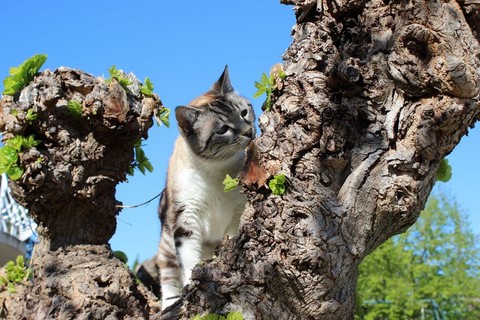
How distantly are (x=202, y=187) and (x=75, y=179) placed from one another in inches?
42.2

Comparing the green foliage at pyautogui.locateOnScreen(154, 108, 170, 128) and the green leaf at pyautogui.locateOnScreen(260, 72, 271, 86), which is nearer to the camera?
the green leaf at pyautogui.locateOnScreen(260, 72, 271, 86)

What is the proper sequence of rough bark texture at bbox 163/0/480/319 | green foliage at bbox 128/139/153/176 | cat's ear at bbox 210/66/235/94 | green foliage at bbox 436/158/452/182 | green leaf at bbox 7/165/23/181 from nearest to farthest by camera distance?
rough bark texture at bbox 163/0/480/319 → green foliage at bbox 436/158/452/182 → green leaf at bbox 7/165/23/181 → green foliage at bbox 128/139/153/176 → cat's ear at bbox 210/66/235/94

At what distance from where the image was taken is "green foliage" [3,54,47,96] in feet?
11.8

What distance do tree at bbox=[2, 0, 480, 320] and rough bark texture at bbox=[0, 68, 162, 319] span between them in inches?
34.1

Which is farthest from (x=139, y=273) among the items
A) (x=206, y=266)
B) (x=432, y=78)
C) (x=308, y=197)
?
(x=432, y=78)

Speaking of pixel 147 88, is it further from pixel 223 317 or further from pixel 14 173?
pixel 223 317

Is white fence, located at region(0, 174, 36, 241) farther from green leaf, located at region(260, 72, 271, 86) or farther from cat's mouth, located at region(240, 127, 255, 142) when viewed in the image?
green leaf, located at region(260, 72, 271, 86)

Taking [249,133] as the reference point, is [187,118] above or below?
above

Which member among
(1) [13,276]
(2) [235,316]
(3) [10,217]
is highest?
(3) [10,217]

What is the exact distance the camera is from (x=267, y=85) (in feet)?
8.91

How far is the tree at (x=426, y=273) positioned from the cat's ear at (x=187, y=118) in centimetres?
940

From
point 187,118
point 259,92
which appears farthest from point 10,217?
point 259,92

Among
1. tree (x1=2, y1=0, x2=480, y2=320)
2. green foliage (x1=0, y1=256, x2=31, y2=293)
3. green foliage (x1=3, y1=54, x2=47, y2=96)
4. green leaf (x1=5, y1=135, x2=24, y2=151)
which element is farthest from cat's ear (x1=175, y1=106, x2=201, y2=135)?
tree (x1=2, y1=0, x2=480, y2=320)

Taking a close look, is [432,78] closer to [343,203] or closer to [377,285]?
[343,203]
